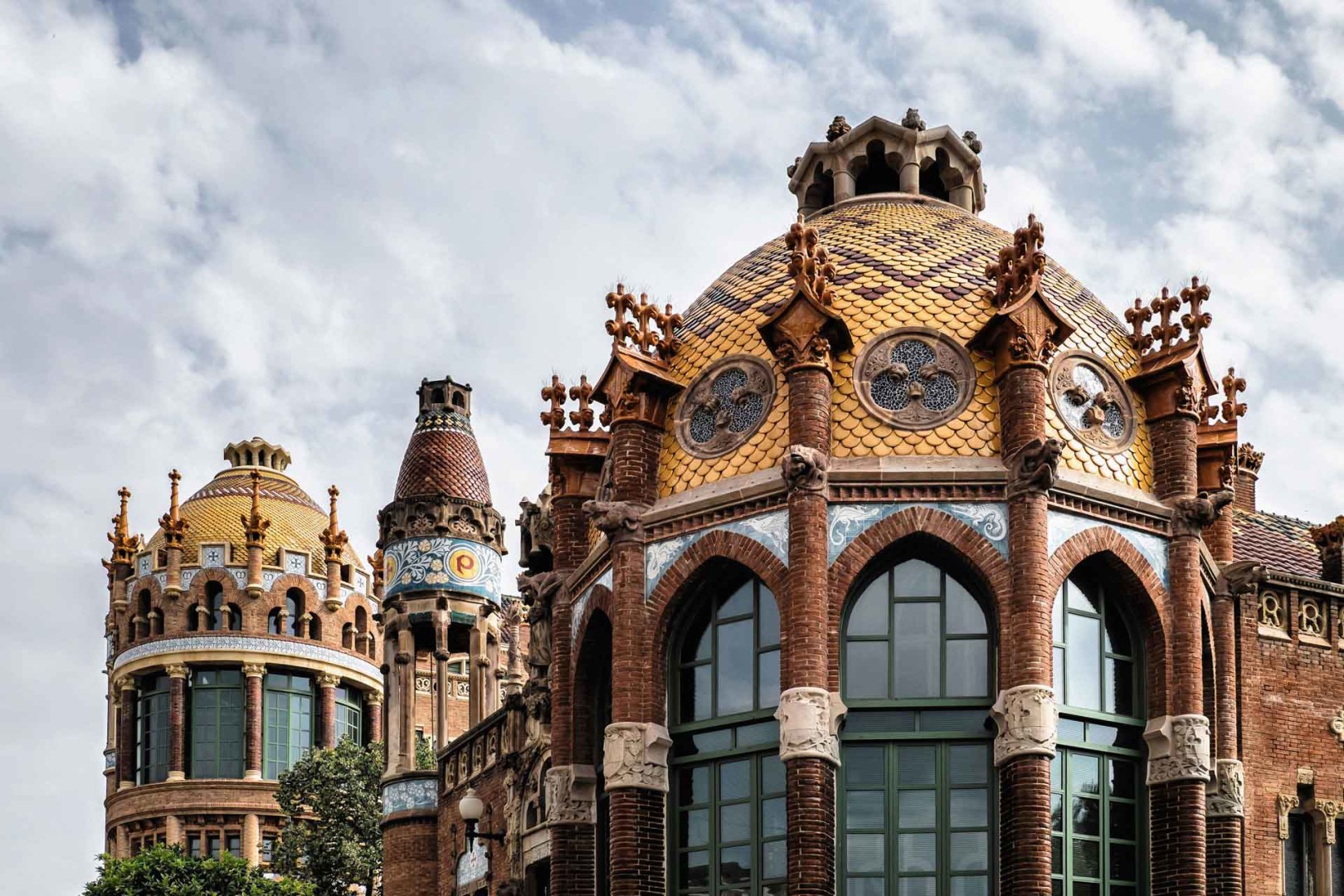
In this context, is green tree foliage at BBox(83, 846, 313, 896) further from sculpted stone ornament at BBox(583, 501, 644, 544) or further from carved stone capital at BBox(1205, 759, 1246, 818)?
carved stone capital at BBox(1205, 759, 1246, 818)

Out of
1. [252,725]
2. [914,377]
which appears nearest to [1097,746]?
[914,377]

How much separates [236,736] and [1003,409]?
4672cm

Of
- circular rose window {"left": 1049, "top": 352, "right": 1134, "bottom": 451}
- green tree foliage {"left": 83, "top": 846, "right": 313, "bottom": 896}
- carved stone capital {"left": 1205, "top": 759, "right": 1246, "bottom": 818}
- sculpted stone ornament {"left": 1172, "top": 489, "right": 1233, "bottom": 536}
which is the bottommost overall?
green tree foliage {"left": 83, "top": 846, "right": 313, "bottom": 896}

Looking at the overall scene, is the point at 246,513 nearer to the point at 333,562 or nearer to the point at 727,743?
the point at 333,562

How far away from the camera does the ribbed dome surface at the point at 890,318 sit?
102ft

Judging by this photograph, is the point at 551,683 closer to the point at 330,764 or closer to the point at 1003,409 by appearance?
the point at 1003,409

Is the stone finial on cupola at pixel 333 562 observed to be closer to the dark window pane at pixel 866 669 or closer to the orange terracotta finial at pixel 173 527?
the orange terracotta finial at pixel 173 527

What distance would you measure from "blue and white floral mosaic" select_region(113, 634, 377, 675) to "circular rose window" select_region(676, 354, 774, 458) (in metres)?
43.3

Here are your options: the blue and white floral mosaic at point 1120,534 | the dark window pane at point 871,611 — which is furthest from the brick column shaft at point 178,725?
the blue and white floral mosaic at point 1120,534

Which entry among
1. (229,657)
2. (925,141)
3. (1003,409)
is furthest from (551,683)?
(229,657)

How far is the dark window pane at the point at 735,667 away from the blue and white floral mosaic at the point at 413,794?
634 inches

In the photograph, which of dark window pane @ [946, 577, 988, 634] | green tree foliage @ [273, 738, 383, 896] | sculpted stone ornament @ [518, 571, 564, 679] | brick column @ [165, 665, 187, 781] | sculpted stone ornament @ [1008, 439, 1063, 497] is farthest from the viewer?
brick column @ [165, 665, 187, 781]

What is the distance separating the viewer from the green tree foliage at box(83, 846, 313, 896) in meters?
52.0

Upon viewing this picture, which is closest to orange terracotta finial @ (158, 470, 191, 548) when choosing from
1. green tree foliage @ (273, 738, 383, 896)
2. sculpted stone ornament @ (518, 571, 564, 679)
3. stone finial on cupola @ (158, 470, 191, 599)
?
stone finial on cupola @ (158, 470, 191, 599)
